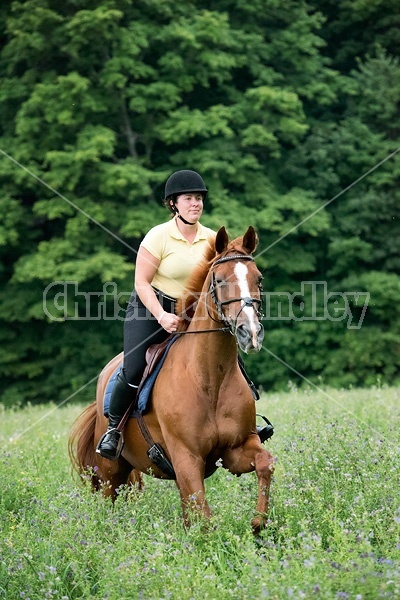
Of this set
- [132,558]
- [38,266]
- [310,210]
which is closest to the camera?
[132,558]

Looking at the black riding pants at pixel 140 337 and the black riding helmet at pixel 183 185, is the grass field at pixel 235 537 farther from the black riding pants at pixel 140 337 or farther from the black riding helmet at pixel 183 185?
the black riding helmet at pixel 183 185

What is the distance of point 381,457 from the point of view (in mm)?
6301

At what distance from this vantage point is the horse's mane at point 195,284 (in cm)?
627

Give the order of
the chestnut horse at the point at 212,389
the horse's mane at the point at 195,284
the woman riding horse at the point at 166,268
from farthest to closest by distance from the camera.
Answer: the woman riding horse at the point at 166,268
the horse's mane at the point at 195,284
the chestnut horse at the point at 212,389

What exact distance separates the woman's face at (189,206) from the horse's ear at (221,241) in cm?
67

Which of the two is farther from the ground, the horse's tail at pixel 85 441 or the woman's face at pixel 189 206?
the woman's face at pixel 189 206

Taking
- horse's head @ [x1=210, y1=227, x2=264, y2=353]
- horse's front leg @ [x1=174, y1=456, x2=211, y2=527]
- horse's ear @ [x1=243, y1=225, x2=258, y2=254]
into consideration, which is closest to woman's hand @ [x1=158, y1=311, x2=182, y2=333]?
horse's head @ [x1=210, y1=227, x2=264, y2=353]

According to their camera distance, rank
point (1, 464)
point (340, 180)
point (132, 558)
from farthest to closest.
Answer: point (340, 180)
point (1, 464)
point (132, 558)

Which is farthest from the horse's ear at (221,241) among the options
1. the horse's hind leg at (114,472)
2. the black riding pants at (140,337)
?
the horse's hind leg at (114,472)

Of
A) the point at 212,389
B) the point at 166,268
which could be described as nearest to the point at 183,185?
the point at 166,268

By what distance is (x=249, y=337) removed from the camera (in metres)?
5.35

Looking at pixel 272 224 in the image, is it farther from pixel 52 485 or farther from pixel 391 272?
pixel 52 485

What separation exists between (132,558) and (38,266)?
62.9ft

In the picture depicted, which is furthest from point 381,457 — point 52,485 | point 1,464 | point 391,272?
point 391,272
